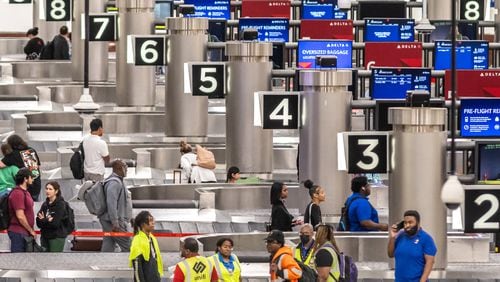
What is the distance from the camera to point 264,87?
37.2 metres

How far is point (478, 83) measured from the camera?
4069 cm

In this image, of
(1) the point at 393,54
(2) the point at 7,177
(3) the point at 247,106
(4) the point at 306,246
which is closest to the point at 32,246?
(2) the point at 7,177

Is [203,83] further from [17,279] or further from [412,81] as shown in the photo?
[17,279]

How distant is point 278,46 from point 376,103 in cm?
920

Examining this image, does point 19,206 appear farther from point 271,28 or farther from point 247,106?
point 271,28

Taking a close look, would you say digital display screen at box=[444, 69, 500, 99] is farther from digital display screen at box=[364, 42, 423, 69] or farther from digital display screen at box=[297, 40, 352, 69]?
digital display screen at box=[364, 42, 423, 69]

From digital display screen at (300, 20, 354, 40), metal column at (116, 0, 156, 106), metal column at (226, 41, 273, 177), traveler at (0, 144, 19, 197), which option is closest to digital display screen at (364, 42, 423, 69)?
digital display screen at (300, 20, 354, 40)

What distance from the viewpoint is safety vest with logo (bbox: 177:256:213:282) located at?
2461 cm

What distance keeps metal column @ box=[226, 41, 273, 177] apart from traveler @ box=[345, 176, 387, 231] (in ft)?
26.2

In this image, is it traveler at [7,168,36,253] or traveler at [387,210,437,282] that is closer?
traveler at [387,210,437,282]

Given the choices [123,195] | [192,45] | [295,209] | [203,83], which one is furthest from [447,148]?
[192,45]

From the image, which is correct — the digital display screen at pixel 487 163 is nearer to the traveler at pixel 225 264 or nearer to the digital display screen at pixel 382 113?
the digital display screen at pixel 382 113

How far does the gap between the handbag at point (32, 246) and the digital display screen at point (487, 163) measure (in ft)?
17.8

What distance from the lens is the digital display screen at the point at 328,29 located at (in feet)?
158
